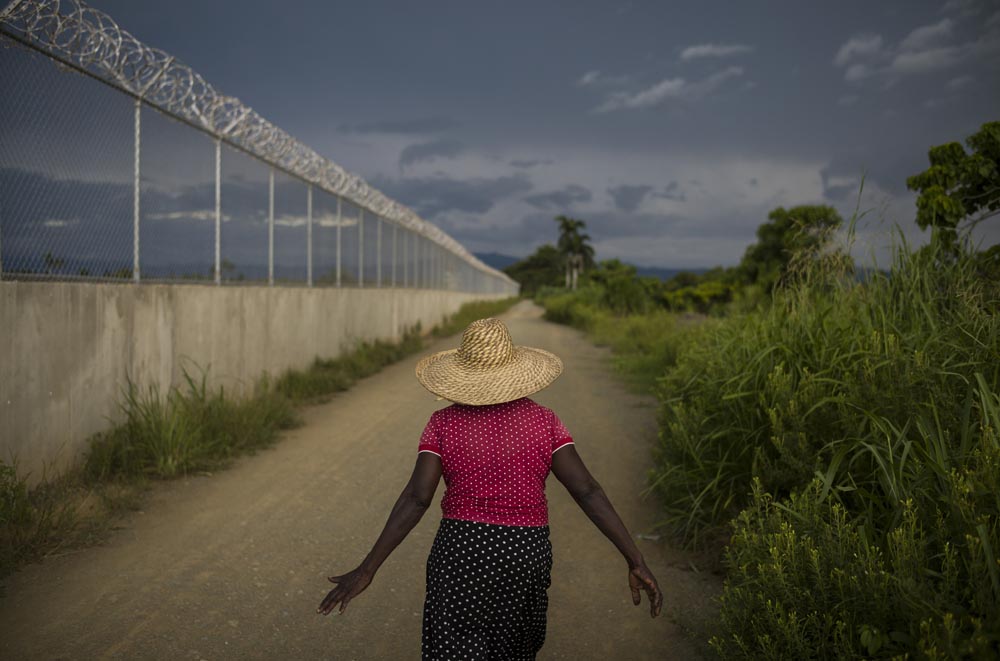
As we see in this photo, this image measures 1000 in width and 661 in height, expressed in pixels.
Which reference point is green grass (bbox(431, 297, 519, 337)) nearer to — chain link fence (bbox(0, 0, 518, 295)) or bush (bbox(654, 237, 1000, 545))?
chain link fence (bbox(0, 0, 518, 295))

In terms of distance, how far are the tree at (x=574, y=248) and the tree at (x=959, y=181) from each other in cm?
9245

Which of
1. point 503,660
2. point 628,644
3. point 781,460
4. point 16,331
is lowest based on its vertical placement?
point 628,644

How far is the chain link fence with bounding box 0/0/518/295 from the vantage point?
534 centimetres

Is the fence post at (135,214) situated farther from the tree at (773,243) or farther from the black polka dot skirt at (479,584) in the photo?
the tree at (773,243)

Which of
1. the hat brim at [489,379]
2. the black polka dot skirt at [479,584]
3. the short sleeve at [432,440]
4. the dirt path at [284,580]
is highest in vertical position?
the hat brim at [489,379]

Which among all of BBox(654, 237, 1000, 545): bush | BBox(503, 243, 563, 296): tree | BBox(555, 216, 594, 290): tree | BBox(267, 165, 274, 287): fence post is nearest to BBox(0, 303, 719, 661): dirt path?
BBox(654, 237, 1000, 545): bush

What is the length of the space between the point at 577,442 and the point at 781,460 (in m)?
3.45

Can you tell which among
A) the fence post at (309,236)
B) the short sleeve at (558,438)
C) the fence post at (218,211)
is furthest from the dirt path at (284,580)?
the fence post at (309,236)

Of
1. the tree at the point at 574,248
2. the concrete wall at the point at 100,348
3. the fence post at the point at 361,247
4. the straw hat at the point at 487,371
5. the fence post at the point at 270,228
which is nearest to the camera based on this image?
the straw hat at the point at 487,371

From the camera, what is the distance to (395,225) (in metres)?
20.7

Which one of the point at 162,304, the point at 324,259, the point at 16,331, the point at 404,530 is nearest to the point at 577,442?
the point at 162,304

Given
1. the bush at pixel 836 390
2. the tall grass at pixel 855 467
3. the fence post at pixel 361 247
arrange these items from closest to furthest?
the tall grass at pixel 855 467
the bush at pixel 836 390
the fence post at pixel 361 247

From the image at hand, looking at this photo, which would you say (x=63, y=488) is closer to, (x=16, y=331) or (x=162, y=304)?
(x=16, y=331)

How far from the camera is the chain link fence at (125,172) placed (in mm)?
5340
